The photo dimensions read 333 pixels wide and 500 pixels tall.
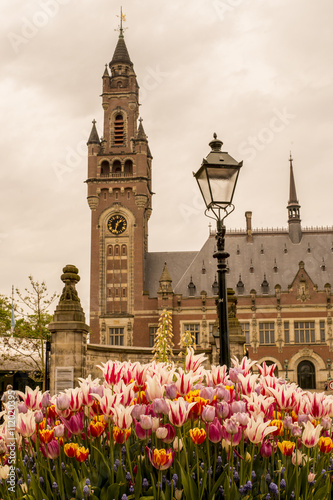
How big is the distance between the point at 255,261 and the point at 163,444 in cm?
5253

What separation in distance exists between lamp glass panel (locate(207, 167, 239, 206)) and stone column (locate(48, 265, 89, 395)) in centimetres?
783

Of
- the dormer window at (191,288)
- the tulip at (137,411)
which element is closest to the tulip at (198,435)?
the tulip at (137,411)

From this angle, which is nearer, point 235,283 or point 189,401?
point 189,401

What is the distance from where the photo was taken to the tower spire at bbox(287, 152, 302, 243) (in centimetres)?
5728

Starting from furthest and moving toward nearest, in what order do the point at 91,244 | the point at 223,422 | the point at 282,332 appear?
the point at 91,244
the point at 282,332
the point at 223,422

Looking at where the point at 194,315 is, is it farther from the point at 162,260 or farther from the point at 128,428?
the point at 128,428

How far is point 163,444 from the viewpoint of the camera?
353cm

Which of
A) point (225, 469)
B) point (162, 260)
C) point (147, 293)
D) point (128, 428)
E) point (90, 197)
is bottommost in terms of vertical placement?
point (225, 469)

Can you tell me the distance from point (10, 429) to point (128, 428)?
814 mm

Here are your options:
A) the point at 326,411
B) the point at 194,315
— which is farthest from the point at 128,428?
the point at 194,315

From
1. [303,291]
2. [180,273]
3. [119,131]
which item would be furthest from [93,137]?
[303,291]

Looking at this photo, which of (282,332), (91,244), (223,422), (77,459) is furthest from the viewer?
(91,244)

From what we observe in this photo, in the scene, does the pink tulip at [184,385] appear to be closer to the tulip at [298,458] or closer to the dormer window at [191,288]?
the tulip at [298,458]

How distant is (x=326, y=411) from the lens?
3.76 metres
